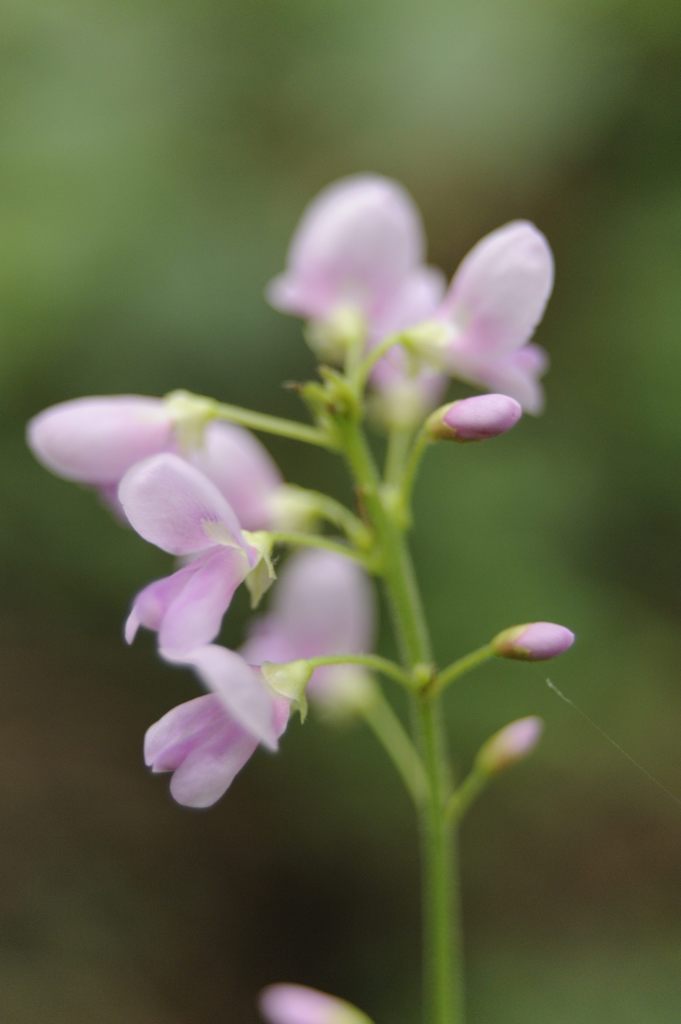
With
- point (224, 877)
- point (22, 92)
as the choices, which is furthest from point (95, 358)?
point (224, 877)

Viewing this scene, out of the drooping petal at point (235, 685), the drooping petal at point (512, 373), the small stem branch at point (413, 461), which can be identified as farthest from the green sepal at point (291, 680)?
the drooping petal at point (512, 373)

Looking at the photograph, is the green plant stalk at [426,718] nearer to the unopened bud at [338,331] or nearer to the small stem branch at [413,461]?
the small stem branch at [413,461]

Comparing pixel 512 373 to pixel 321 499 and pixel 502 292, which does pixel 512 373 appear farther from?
pixel 321 499

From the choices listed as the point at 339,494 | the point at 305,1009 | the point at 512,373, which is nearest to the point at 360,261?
the point at 512,373

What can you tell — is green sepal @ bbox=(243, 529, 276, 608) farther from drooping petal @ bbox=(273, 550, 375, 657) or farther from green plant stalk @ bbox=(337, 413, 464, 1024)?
drooping petal @ bbox=(273, 550, 375, 657)

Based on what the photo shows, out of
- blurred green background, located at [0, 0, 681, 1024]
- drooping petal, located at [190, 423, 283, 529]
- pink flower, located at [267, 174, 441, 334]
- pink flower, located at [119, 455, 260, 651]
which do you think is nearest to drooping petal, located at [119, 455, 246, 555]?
pink flower, located at [119, 455, 260, 651]
